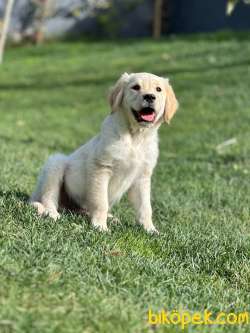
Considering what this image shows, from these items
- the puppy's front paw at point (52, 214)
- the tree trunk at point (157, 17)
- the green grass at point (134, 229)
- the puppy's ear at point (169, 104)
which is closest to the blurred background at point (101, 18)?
the tree trunk at point (157, 17)

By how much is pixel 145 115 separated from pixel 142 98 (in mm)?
126

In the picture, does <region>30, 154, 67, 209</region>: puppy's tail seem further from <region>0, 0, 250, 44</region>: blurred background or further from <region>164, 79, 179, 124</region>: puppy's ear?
<region>0, 0, 250, 44</region>: blurred background

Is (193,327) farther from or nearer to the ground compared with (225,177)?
farther from the ground

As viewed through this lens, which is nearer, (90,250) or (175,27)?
(90,250)

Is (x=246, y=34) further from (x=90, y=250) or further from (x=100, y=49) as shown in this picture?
(x=90, y=250)

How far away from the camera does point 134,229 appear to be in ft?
15.2

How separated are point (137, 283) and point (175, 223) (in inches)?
84.0

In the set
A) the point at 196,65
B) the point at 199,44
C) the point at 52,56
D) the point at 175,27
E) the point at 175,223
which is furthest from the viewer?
the point at 175,27

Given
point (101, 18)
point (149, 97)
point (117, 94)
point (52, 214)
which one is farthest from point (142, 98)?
point (101, 18)

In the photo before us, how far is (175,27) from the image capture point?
2350cm

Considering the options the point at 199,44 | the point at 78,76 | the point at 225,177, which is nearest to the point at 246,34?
the point at 199,44

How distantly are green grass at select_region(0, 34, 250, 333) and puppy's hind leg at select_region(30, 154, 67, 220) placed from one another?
8.1 inches

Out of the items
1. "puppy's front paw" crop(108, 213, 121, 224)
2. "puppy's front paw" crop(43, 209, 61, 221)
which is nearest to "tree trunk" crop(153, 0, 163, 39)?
"puppy's front paw" crop(108, 213, 121, 224)

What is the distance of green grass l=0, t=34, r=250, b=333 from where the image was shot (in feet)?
9.90
